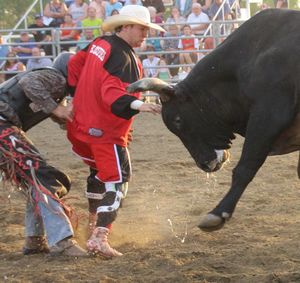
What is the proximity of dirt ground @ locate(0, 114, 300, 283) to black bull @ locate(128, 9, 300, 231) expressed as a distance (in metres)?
0.40

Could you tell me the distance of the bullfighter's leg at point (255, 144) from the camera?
12.2 feet

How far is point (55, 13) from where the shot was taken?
14117 mm

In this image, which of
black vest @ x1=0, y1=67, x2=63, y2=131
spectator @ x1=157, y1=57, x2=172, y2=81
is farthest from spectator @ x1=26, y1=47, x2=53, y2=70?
black vest @ x1=0, y1=67, x2=63, y2=131

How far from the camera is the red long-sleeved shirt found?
436 cm

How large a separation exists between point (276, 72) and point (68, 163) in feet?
13.9

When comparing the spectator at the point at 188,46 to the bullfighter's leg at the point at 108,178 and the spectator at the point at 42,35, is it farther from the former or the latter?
the bullfighter's leg at the point at 108,178

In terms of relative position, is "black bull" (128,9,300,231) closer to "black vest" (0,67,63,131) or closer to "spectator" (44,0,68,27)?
"black vest" (0,67,63,131)

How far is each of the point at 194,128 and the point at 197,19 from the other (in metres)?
8.89

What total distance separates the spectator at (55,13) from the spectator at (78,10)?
14 centimetres

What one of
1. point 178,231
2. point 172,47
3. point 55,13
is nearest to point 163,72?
point 172,47

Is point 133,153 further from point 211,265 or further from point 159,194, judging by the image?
point 211,265

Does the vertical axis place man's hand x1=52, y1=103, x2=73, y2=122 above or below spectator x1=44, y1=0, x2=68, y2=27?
above

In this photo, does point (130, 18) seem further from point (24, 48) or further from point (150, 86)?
point (24, 48)

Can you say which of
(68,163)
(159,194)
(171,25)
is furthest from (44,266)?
(171,25)
